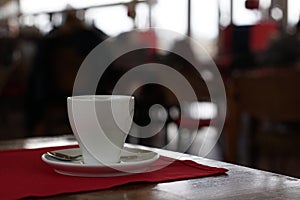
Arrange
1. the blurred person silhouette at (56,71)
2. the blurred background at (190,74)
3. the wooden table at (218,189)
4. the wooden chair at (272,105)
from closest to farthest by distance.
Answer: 1. the wooden table at (218,189)
2. the wooden chair at (272,105)
3. the blurred background at (190,74)
4. the blurred person silhouette at (56,71)

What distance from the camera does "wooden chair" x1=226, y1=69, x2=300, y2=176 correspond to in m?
2.43

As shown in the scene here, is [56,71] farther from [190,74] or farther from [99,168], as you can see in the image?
[99,168]

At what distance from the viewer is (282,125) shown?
2.66 m

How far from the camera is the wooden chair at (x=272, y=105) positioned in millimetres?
2432

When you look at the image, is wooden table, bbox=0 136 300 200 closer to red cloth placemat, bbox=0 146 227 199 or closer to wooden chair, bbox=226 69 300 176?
red cloth placemat, bbox=0 146 227 199

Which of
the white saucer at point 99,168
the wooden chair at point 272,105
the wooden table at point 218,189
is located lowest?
the wooden chair at point 272,105

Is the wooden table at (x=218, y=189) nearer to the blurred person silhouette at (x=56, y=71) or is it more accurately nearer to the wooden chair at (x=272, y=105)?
the wooden chair at (x=272, y=105)

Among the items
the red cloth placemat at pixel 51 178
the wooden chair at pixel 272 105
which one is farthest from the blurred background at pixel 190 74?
the red cloth placemat at pixel 51 178

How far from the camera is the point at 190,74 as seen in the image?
299cm

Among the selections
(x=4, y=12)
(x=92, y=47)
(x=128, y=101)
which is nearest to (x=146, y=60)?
(x=92, y=47)

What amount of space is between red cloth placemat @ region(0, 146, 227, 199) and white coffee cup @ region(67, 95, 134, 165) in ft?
0.14

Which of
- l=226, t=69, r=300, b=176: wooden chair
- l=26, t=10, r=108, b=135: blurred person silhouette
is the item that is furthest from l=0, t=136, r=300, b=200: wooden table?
l=26, t=10, r=108, b=135: blurred person silhouette

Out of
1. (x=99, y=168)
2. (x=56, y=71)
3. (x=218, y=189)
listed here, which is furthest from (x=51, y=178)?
(x=56, y=71)

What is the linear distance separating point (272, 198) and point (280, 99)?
1.90 metres
